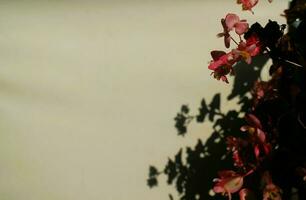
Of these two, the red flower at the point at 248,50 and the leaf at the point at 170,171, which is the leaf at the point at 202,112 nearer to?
the leaf at the point at 170,171

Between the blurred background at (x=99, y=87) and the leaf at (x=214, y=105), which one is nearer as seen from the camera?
the blurred background at (x=99, y=87)

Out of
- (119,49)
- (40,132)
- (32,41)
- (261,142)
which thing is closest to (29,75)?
(32,41)

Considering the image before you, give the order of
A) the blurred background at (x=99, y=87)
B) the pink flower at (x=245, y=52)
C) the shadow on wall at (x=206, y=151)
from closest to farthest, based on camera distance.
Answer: the pink flower at (x=245, y=52) → the blurred background at (x=99, y=87) → the shadow on wall at (x=206, y=151)

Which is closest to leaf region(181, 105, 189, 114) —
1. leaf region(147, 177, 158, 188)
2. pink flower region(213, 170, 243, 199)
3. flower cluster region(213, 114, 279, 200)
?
leaf region(147, 177, 158, 188)

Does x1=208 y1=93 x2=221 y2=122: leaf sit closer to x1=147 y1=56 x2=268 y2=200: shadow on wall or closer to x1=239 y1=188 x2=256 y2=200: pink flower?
x1=147 y1=56 x2=268 y2=200: shadow on wall

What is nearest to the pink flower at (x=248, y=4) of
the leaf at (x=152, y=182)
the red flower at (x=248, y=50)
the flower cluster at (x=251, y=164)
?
the red flower at (x=248, y=50)

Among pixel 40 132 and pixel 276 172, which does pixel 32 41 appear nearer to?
pixel 40 132

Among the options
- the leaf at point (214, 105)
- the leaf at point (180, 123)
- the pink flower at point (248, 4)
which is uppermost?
the pink flower at point (248, 4)

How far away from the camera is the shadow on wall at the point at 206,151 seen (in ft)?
7.97

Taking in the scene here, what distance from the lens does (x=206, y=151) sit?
2.49 m

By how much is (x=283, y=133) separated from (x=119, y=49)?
3.57 ft

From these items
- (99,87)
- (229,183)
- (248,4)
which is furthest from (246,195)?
(99,87)

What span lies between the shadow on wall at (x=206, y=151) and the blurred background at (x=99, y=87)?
55 mm

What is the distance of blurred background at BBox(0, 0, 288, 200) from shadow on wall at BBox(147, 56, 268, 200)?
2.2 inches
